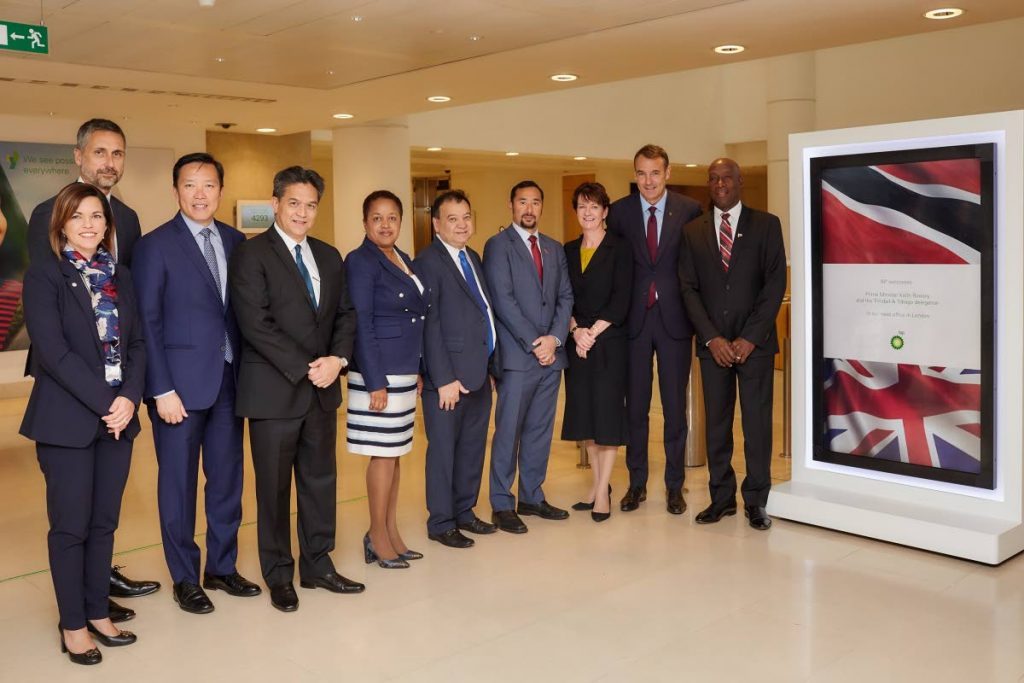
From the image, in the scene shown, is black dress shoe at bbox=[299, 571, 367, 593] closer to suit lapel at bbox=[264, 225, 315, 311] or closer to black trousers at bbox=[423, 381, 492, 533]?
black trousers at bbox=[423, 381, 492, 533]

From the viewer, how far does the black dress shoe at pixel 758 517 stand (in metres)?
5.30

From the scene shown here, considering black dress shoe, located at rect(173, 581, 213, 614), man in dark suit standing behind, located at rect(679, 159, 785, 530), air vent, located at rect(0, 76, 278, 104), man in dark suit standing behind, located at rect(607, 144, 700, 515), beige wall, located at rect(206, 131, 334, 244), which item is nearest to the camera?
black dress shoe, located at rect(173, 581, 213, 614)

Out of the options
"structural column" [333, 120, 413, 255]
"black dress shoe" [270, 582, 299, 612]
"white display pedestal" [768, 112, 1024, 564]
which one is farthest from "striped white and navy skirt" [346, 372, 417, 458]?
"structural column" [333, 120, 413, 255]

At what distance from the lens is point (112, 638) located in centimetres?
384

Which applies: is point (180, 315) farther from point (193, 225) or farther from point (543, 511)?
point (543, 511)

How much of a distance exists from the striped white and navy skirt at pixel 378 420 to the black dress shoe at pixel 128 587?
3.57 feet

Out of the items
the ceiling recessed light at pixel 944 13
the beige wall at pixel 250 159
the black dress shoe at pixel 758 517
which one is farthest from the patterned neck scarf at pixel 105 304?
the beige wall at pixel 250 159

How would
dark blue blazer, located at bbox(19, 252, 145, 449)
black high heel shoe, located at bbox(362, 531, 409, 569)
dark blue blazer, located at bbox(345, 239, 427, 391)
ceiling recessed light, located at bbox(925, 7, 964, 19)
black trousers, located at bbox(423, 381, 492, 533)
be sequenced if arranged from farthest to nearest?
ceiling recessed light, located at bbox(925, 7, 964, 19)
black trousers, located at bbox(423, 381, 492, 533)
black high heel shoe, located at bbox(362, 531, 409, 569)
dark blue blazer, located at bbox(345, 239, 427, 391)
dark blue blazer, located at bbox(19, 252, 145, 449)

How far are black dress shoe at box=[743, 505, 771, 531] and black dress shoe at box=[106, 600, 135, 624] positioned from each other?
10.4 ft

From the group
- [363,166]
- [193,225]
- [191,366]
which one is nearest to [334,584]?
[191,366]

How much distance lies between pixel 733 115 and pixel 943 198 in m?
13.9

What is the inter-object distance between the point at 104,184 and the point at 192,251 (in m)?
0.51

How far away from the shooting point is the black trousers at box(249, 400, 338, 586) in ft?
13.7

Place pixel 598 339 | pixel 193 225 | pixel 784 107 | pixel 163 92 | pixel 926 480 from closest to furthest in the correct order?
pixel 193 225 < pixel 926 480 < pixel 598 339 < pixel 163 92 < pixel 784 107
